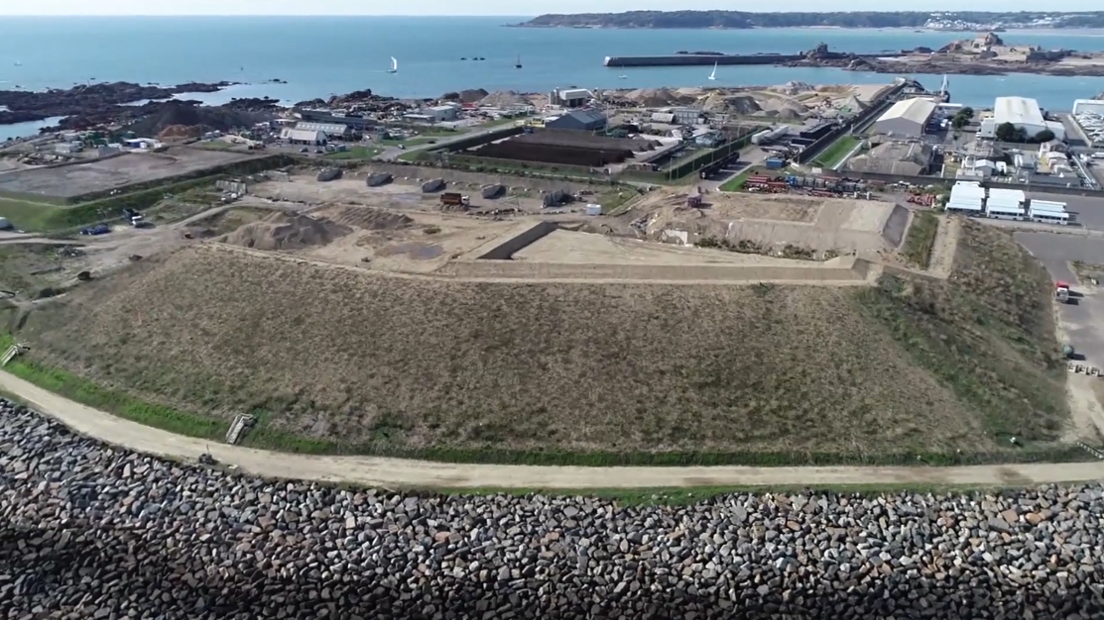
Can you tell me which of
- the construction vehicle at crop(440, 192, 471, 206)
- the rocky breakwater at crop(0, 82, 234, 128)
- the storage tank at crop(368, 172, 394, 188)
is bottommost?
the construction vehicle at crop(440, 192, 471, 206)

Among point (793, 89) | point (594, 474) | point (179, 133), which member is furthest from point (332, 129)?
point (793, 89)

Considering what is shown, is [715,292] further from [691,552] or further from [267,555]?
[267,555]

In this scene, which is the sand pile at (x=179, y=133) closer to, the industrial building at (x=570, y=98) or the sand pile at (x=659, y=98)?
the industrial building at (x=570, y=98)

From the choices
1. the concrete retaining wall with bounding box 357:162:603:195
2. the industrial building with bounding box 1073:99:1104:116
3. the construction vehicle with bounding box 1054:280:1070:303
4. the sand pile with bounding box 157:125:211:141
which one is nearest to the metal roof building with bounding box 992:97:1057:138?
the industrial building with bounding box 1073:99:1104:116

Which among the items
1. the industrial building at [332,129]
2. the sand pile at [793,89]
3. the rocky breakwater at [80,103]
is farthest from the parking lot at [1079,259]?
the rocky breakwater at [80,103]

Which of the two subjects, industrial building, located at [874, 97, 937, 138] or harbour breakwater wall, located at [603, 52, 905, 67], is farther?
harbour breakwater wall, located at [603, 52, 905, 67]

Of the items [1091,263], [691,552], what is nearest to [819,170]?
[1091,263]

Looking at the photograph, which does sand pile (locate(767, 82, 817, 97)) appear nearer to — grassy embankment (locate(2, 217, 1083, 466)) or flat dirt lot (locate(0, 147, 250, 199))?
flat dirt lot (locate(0, 147, 250, 199))
